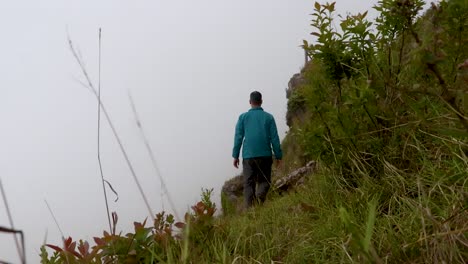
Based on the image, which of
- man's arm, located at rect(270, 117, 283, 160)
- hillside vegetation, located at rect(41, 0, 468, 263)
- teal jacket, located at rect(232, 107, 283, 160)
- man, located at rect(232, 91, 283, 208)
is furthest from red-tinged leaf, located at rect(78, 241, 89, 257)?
man's arm, located at rect(270, 117, 283, 160)

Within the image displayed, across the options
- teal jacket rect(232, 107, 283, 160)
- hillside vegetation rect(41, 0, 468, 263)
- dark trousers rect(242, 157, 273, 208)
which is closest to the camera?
hillside vegetation rect(41, 0, 468, 263)

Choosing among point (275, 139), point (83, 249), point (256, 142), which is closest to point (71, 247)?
point (83, 249)

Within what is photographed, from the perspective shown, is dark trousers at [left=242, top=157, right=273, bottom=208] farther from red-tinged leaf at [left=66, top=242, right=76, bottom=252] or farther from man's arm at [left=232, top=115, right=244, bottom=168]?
red-tinged leaf at [left=66, top=242, right=76, bottom=252]

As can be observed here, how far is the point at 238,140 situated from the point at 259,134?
0.44 metres

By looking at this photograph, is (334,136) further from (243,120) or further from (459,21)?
(243,120)

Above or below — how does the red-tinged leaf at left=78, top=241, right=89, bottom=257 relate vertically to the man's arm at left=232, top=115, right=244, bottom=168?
below

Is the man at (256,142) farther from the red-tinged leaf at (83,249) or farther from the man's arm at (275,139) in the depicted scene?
the red-tinged leaf at (83,249)

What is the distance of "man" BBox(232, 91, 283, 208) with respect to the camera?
22.8ft

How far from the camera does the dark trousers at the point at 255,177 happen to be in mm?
7074

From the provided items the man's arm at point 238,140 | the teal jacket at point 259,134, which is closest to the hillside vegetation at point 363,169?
the teal jacket at point 259,134

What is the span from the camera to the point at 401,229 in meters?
2.11

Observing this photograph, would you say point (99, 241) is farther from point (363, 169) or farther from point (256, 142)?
point (256, 142)

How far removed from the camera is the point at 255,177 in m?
7.20

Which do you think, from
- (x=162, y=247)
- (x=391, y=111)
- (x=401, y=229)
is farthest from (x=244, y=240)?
(x=391, y=111)
